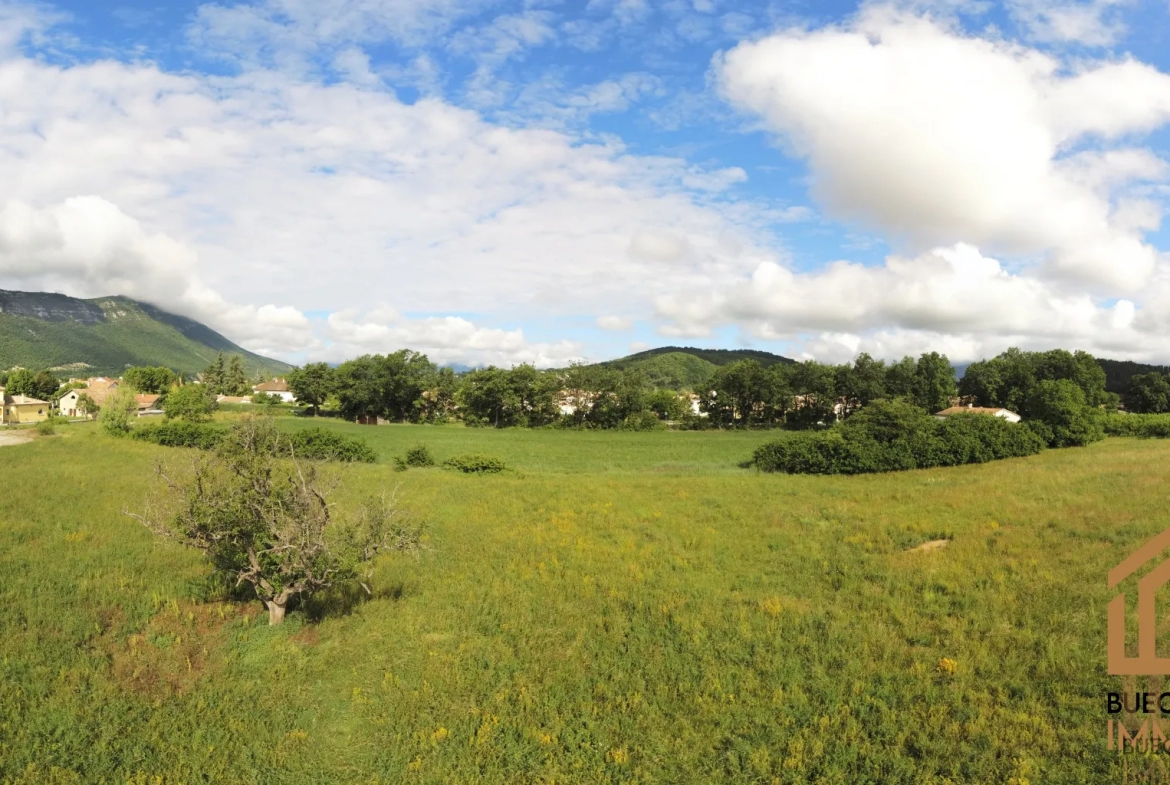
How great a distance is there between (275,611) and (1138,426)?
76.5 meters

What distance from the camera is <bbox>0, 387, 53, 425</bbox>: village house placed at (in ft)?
267

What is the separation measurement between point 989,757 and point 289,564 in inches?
488

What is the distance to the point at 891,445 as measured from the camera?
3694 cm

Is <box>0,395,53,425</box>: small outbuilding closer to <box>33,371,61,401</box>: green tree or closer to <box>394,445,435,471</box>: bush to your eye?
<box>33,371,61,401</box>: green tree

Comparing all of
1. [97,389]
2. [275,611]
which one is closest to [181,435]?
[275,611]

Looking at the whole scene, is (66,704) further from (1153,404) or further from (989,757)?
(1153,404)

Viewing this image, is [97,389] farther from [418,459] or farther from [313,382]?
→ [418,459]

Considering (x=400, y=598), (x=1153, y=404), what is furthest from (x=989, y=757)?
(x=1153, y=404)

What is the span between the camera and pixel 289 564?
1191cm

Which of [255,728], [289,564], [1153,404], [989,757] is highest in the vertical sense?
[1153,404]

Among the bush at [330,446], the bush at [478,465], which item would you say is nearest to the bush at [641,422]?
the bush at [330,446]

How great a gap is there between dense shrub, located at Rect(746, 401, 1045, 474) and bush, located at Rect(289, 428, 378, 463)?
28.6 metres

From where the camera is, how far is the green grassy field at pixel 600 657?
A: 26.9ft

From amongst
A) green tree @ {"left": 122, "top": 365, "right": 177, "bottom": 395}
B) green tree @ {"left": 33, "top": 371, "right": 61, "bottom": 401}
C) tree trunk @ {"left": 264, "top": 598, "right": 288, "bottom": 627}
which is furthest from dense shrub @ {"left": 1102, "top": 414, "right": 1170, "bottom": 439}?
green tree @ {"left": 33, "top": 371, "right": 61, "bottom": 401}
